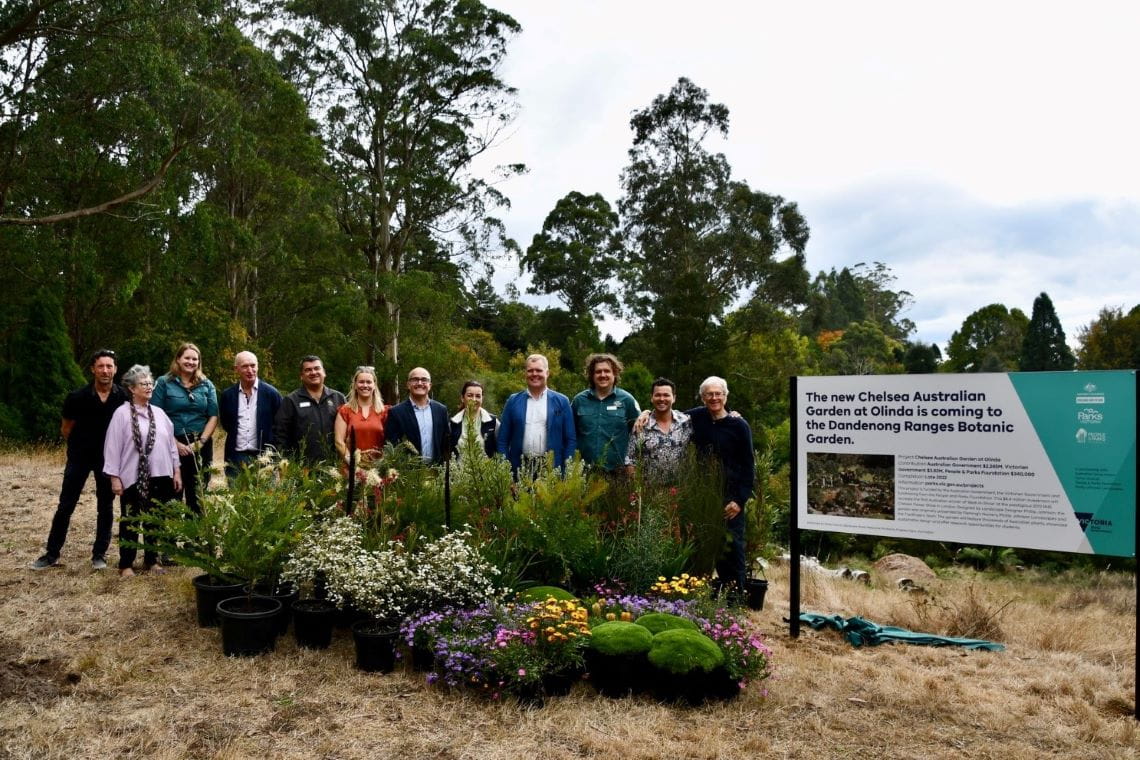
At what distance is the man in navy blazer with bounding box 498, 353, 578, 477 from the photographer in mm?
5406

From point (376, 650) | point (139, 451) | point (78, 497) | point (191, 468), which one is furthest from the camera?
point (191, 468)

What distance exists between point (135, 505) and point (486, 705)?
3.17 metres

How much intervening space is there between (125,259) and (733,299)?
20499 mm

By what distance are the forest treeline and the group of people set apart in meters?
5.05

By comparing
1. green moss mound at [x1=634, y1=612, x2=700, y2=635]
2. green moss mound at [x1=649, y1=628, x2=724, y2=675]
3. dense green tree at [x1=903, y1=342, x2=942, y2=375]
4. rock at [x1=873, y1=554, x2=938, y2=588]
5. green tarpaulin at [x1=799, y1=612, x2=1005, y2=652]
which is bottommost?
rock at [x1=873, y1=554, x2=938, y2=588]

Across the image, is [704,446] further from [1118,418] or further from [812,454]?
[1118,418]

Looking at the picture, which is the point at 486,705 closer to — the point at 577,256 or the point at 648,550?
the point at 648,550

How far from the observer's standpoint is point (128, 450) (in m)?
5.23

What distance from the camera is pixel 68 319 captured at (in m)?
17.2

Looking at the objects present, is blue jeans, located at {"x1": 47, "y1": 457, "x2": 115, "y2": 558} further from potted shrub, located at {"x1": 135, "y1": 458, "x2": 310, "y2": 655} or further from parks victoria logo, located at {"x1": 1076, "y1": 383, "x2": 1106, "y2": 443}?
parks victoria logo, located at {"x1": 1076, "y1": 383, "x2": 1106, "y2": 443}

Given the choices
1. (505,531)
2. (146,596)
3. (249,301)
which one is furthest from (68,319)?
(505,531)

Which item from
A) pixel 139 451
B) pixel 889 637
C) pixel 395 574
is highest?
pixel 139 451

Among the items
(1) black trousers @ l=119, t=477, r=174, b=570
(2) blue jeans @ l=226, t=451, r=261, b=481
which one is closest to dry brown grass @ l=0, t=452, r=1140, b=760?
(1) black trousers @ l=119, t=477, r=174, b=570

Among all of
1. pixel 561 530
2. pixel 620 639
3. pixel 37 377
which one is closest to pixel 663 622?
pixel 620 639
